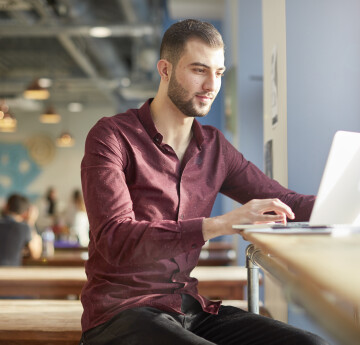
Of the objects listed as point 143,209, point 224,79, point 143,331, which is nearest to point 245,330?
point 143,331

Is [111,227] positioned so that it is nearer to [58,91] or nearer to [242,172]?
[242,172]

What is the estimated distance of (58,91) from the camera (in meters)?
16.2

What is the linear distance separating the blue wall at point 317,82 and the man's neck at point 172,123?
2.19 ft

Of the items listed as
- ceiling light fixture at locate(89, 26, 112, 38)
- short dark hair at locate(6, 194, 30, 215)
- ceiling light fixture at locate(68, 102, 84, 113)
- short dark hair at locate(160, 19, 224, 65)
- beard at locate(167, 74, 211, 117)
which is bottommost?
short dark hair at locate(6, 194, 30, 215)

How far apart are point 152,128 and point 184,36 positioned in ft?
0.99

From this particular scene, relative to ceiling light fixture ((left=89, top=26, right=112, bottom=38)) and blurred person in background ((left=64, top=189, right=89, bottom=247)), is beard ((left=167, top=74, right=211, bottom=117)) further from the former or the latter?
ceiling light fixture ((left=89, top=26, right=112, bottom=38))

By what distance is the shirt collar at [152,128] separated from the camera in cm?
188

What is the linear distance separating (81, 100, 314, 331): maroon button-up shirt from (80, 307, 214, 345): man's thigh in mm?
43

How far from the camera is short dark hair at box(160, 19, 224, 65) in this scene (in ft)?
6.06

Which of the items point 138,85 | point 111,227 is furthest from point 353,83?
point 138,85

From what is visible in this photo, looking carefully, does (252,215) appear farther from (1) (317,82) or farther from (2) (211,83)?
(1) (317,82)

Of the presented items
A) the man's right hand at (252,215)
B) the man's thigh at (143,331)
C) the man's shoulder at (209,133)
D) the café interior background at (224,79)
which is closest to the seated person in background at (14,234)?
the café interior background at (224,79)

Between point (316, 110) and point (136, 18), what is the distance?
7.22 metres

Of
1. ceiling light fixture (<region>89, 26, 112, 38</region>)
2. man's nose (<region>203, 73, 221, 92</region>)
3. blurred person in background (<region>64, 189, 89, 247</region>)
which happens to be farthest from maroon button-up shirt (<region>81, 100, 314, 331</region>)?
ceiling light fixture (<region>89, 26, 112, 38</region>)
